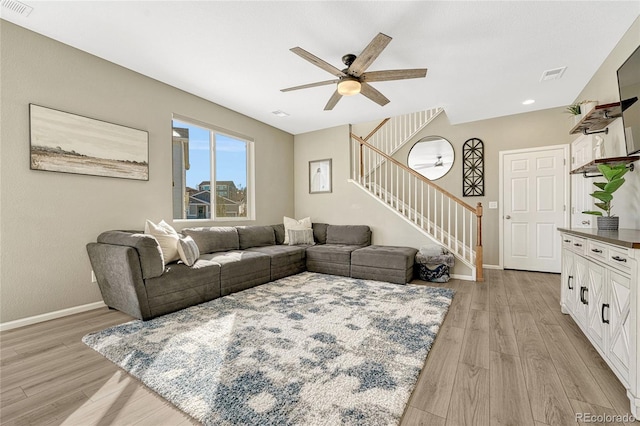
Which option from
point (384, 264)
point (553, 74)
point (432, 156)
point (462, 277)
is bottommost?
point (462, 277)

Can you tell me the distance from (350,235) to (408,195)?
5.00ft

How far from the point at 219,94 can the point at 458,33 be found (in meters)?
3.15

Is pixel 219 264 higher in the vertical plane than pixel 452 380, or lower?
higher

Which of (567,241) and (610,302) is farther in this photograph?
(567,241)

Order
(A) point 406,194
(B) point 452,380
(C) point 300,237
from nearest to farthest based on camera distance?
(B) point 452,380, (C) point 300,237, (A) point 406,194

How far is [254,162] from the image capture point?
5.19m

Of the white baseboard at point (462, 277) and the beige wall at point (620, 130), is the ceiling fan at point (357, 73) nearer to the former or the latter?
the beige wall at point (620, 130)

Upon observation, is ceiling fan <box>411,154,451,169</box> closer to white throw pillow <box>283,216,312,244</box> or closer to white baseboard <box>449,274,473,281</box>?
white baseboard <box>449,274,473,281</box>

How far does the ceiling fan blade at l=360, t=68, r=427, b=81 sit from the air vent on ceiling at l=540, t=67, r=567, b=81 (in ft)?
6.23

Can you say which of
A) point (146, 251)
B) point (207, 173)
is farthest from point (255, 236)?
point (146, 251)

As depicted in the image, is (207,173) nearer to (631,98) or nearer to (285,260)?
(285,260)

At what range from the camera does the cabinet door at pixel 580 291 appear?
2.16 meters

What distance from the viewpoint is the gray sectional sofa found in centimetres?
259

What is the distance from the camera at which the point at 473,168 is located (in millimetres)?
5199
